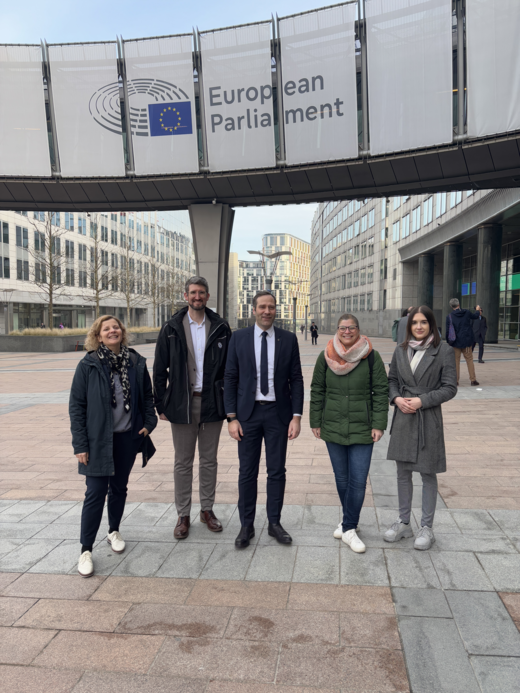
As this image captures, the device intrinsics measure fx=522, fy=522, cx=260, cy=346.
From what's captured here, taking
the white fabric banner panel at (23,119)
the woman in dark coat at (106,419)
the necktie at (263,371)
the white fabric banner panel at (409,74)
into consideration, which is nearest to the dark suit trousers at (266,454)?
the necktie at (263,371)

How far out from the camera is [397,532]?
13.4ft

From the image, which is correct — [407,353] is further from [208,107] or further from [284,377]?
[208,107]

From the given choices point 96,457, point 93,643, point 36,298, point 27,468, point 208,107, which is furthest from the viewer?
point 36,298

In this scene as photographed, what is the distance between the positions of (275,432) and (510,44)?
1644 centimetres

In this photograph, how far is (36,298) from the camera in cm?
5378

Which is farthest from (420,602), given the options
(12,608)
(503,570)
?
(12,608)

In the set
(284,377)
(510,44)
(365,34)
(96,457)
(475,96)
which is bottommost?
(96,457)

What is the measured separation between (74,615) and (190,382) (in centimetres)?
185

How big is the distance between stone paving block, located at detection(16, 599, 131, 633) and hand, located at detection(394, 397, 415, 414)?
7.69 ft

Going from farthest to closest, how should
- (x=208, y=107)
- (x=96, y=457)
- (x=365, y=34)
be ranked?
(x=208, y=107)
(x=365, y=34)
(x=96, y=457)

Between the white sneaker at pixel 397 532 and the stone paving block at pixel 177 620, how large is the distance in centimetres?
151

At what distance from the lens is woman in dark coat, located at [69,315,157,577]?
3.71m

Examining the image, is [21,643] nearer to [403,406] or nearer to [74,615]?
[74,615]

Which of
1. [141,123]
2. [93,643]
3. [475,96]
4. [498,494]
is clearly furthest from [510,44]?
[93,643]
